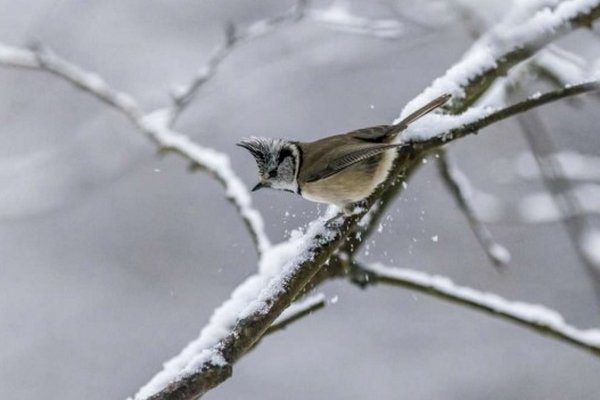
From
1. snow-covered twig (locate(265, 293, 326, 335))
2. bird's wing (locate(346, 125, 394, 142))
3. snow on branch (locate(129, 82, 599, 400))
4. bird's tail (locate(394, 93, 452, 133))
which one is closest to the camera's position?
snow on branch (locate(129, 82, 599, 400))

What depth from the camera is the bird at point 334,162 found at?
2.71 m

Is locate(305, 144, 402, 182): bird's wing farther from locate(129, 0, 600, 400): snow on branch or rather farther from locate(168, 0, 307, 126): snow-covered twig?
locate(168, 0, 307, 126): snow-covered twig

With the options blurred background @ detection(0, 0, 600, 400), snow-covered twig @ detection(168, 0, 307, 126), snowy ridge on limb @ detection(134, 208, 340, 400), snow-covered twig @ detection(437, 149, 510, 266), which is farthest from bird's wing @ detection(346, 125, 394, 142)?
blurred background @ detection(0, 0, 600, 400)

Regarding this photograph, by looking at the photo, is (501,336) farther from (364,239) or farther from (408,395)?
(364,239)

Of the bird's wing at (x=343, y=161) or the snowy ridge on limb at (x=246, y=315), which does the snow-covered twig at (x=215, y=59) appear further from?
the snowy ridge on limb at (x=246, y=315)

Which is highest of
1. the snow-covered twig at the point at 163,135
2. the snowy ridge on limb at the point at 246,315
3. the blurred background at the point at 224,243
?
the blurred background at the point at 224,243

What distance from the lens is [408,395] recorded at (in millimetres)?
7902

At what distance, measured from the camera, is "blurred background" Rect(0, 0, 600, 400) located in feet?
24.6

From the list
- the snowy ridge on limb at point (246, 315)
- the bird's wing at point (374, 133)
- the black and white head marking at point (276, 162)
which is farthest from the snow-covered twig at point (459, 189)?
the snowy ridge on limb at point (246, 315)

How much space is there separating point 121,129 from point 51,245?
8.08ft

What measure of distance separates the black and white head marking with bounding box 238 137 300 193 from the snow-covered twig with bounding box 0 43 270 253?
0.10 meters

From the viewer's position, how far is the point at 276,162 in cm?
290

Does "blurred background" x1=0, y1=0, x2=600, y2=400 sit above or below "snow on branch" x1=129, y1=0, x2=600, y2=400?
above

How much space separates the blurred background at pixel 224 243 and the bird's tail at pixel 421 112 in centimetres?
429
